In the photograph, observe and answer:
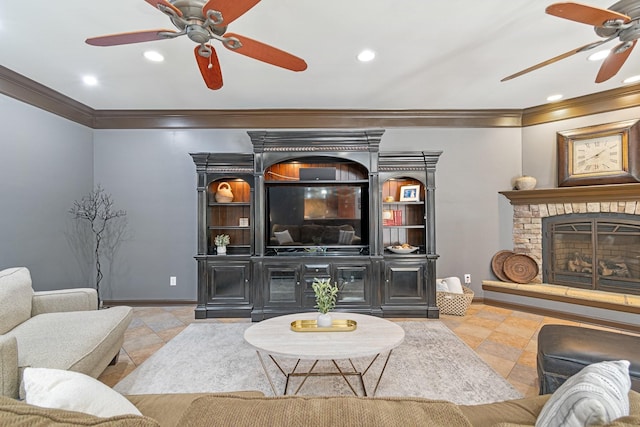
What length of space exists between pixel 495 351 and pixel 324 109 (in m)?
3.43

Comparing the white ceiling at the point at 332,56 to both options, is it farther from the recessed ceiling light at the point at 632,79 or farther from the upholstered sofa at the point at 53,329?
the upholstered sofa at the point at 53,329

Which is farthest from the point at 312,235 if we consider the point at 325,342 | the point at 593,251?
the point at 593,251

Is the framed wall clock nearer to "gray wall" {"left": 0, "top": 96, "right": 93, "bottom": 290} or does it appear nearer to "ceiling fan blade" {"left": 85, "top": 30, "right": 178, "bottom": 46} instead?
"ceiling fan blade" {"left": 85, "top": 30, "right": 178, "bottom": 46}

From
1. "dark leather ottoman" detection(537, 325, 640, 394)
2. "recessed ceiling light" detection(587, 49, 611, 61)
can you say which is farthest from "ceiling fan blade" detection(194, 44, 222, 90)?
"recessed ceiling light" detection(587, 49, 611, 61)

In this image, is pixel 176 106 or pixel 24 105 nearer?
pixel 24 105

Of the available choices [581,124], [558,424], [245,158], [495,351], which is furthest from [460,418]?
[581,124]

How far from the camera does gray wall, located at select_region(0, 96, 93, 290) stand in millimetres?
2967

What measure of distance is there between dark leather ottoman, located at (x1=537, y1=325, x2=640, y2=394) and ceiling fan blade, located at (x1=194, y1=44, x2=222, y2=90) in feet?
9.29

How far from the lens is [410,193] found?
12.8 ft

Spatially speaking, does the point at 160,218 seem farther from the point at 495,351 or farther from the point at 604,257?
the point at 604,257

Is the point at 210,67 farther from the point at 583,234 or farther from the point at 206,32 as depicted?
the point at 583,234

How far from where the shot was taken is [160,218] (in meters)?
4.07

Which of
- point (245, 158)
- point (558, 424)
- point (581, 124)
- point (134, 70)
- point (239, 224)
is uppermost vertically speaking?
point (134, 70)

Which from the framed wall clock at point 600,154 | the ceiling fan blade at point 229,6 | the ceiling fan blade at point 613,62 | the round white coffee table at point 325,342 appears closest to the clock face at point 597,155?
the framed wall clock at point 600,154
